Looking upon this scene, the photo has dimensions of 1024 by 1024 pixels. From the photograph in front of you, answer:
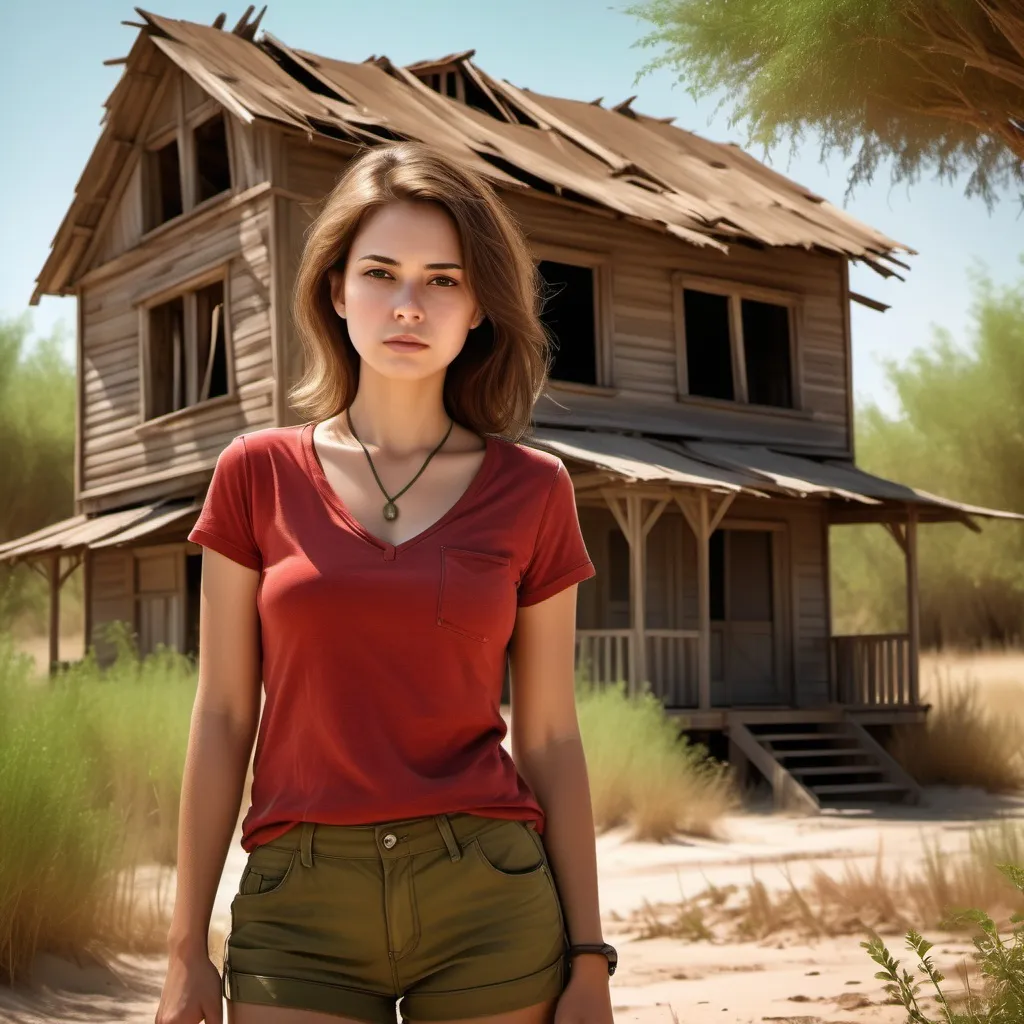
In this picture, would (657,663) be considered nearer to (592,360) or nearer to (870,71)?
(592,360)

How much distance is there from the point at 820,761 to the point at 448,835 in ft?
47.3

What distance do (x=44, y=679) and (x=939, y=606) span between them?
80.6 ft

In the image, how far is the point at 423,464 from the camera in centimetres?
220

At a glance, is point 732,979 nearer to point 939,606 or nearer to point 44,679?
point 44,679

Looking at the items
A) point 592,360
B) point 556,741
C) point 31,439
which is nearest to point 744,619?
point 592,360

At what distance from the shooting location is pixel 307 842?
192 cm

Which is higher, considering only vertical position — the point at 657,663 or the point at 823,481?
the point at 823,481

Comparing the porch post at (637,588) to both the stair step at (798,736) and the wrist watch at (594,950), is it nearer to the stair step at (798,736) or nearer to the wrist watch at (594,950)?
the stair step at (798,736)

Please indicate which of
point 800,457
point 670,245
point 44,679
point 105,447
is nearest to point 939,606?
point 800,457

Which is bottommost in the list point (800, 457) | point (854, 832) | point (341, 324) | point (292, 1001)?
point (854, 832)

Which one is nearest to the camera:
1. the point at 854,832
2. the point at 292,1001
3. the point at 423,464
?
the point at 292,1001

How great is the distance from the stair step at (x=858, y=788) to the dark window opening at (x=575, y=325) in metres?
5.68

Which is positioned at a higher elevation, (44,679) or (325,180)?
(325,180)

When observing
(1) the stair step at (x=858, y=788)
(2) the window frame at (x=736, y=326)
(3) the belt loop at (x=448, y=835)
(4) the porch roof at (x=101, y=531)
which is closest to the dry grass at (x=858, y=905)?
(3) the belt loop at (x=448, y=835)
